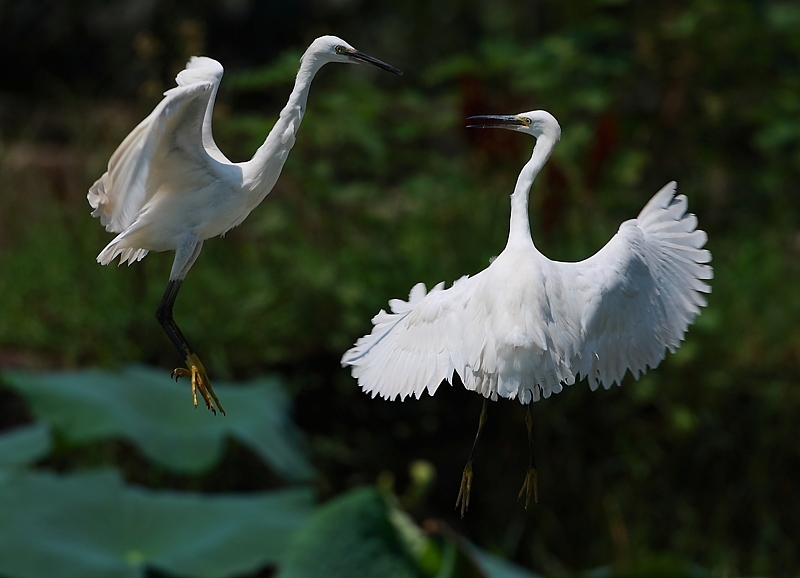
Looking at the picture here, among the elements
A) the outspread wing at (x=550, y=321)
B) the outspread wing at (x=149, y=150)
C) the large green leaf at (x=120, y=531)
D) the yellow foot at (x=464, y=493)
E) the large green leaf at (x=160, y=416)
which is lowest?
the yellow foot at (x=464, y=493)

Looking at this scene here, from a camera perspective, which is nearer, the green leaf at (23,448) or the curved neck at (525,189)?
the curved neck at (525,189)

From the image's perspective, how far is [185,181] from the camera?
1705mm

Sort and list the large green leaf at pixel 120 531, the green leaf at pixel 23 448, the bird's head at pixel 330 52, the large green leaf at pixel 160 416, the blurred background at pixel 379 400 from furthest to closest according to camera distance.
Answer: the blurred background at pixel 379 400 → the green leaf at pixel 23 448 → the large green leaf at pixel 160 416 → the large green leaf at pixel 120 531 → the bird's head at pixel 330 52

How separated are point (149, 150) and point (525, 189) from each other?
57cm

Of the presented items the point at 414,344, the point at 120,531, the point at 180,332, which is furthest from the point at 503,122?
the point at 120,531

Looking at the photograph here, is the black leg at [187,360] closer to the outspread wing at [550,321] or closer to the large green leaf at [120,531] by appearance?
the outspread wing at [550,321]

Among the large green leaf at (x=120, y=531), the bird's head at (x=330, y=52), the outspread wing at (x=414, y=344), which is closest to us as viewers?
the bird's head at (x=330, y=52)

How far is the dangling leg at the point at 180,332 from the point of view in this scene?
1580 mm

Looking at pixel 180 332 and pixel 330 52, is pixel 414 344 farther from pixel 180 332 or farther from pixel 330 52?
pixel 330 52

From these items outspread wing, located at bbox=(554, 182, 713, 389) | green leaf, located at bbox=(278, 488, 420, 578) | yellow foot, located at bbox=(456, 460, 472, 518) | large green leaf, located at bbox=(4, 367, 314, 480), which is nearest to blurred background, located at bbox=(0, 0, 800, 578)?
large green leaf, located at bbox=(4, 367, 314, 480)

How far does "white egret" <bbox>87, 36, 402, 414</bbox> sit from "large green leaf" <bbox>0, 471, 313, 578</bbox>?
4.01 m

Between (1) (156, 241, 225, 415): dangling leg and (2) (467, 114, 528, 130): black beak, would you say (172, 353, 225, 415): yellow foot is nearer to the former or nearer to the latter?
(1) (156, 241, 225, 415): dangling leg

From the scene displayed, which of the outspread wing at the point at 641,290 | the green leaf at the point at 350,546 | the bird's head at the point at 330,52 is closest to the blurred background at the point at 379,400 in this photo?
the green leaf at the point at 350,546

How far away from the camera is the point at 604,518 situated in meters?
8.04
